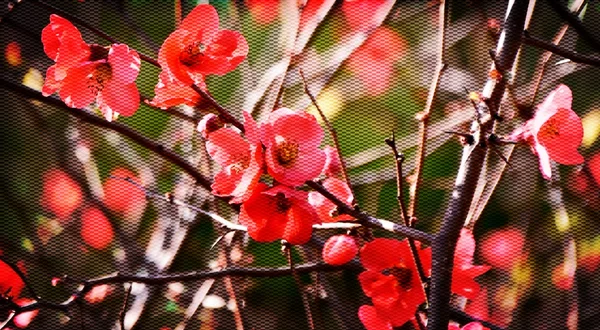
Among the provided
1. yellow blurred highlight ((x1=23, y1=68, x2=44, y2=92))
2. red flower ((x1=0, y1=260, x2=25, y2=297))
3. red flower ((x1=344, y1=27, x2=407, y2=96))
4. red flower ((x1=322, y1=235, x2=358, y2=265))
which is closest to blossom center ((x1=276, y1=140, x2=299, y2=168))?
red flower ((x1=322, y1=235, x2=358, y2=265))

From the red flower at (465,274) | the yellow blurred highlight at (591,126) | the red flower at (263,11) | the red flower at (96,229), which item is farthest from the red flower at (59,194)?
the yellow blurred highlight at (591,126)

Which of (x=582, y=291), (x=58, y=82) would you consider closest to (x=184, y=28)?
(x=58, y=82)

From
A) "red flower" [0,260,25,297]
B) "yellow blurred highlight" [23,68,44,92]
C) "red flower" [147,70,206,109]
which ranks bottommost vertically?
"red flower" [147,70,206,109]

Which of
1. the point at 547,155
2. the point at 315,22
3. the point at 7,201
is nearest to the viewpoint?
the point at 547,155

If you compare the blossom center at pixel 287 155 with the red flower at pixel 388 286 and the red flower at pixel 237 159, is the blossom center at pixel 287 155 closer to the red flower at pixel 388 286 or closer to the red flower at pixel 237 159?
the red flower at pixel 237 159

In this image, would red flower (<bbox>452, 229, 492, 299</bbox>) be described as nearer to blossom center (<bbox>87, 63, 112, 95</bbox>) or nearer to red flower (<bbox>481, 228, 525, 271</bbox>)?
blossom center (<bbox>87, 63, 112, 95</bbox>)

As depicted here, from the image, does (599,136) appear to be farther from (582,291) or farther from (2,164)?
(2,164)
